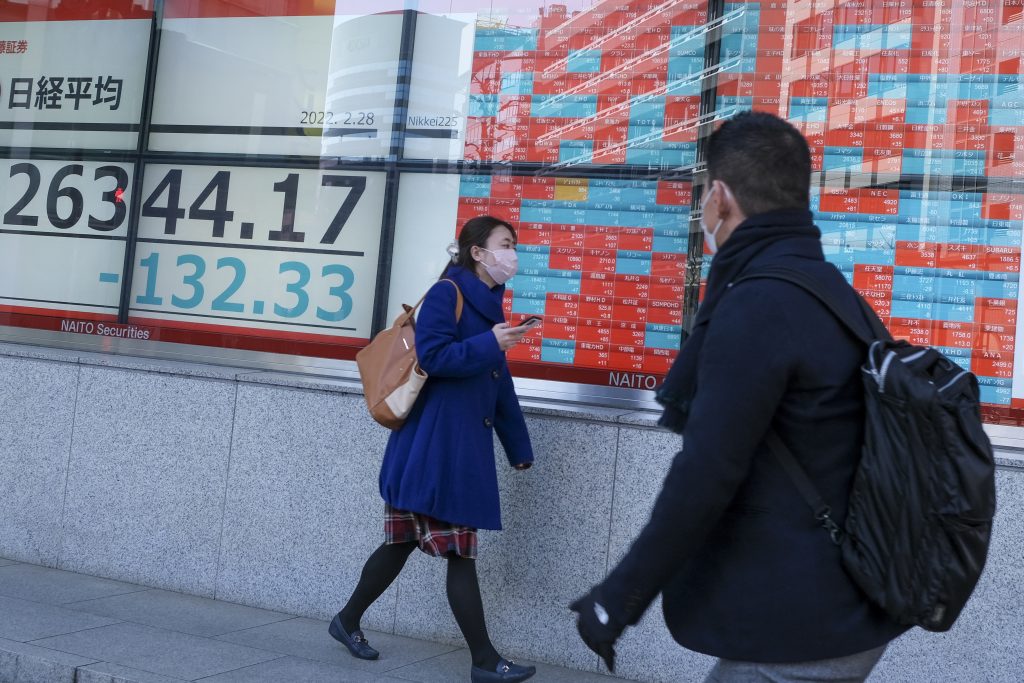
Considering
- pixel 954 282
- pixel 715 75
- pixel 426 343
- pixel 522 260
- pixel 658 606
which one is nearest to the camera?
pixel 426 343

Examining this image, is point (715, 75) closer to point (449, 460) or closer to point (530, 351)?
point (530, 351)

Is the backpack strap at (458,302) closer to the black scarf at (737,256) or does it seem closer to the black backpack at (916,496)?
the black scarf at (737,256)

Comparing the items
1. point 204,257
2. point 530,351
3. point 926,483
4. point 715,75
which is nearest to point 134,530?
point 204,257

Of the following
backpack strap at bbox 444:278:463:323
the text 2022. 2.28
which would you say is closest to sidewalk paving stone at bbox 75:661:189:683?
backpack strap at bbox 444:278:463:323

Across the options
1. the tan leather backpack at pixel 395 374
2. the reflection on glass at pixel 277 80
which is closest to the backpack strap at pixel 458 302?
the tan leather backpack at pixel 395 374

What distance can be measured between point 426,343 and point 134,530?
102 inches

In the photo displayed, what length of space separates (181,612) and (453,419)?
78.7 inches

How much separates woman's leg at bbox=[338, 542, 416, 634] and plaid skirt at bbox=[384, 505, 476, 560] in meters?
0.06

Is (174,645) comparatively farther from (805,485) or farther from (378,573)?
(805,485)

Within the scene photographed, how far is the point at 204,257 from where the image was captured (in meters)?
6.35

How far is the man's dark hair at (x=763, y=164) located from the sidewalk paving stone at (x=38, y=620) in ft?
12.7

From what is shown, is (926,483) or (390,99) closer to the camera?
(926,483)

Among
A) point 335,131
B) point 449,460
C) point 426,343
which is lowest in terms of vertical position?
point 449,460

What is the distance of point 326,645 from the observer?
5.01 meters
